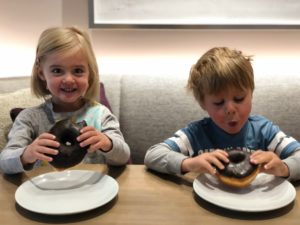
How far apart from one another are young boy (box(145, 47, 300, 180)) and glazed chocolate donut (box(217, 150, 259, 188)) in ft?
0.08

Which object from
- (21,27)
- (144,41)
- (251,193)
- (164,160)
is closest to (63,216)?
(164,160)

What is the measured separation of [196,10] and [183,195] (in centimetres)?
134

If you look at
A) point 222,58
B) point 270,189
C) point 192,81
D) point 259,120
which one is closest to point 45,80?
point 192,81

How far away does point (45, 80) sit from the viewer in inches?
57.1

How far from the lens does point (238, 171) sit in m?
0.95

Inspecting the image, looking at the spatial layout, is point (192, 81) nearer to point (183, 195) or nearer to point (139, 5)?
point (183, 195)

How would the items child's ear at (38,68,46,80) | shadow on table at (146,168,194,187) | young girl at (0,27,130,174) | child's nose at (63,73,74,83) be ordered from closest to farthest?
1. shadow on table at (146,168,194,187)
2. young girl at (0,27,130,174)
3. child's nose at (63,73,74,83)
4. child's ear at (38,68,46,80)

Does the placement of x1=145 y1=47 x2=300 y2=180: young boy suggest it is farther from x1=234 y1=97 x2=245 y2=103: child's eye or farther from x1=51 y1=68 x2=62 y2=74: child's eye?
x1=51 y1=68 x2=62 y2=74: child's eye

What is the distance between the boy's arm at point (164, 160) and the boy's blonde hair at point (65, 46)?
1.39 feet

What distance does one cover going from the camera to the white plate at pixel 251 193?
90cm

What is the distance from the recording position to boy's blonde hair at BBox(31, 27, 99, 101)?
134 cm

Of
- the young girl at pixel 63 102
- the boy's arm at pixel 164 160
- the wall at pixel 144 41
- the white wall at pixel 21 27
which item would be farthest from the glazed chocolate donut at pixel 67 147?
the white wall at pixel 21 27

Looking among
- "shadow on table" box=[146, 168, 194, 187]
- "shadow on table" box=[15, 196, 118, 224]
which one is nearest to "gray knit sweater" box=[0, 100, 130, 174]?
"shadow on table" box=[146, 168, 194, 187]

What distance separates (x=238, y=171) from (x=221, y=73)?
1.15ft
